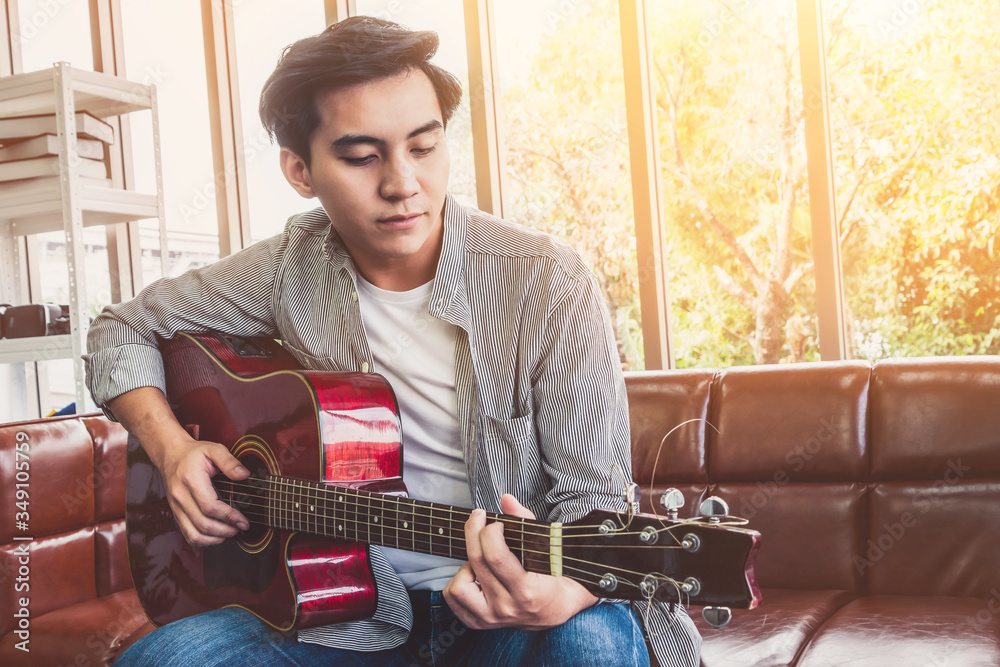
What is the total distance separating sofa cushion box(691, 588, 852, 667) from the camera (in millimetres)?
1689

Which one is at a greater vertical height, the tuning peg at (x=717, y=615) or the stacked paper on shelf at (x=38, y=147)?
the stacked paper on shelf at (x=38, y=147)

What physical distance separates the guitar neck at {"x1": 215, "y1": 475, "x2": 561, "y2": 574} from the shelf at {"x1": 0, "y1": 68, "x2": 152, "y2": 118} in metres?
2.26

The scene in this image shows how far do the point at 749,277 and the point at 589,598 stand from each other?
1867mm

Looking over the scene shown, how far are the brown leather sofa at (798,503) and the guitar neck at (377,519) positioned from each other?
2.90ft

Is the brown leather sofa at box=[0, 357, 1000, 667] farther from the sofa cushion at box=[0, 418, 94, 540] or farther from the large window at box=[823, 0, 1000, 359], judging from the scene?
the large window at box=[823, 0, 1000, 359]

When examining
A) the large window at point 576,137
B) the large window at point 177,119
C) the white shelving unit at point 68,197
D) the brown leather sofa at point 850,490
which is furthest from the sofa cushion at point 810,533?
the large window at point 177,119

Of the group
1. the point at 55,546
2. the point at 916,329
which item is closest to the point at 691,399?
the point at 916,329

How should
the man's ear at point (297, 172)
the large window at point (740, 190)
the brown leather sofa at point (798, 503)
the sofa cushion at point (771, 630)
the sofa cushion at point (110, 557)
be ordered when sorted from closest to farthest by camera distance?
the man's ear at point (297, 172)
the sofa cushion at point (771, 630)
the brown leather sofa at point (798, 503)
the sofa cushion at point (110, 557)
the large window at point (740, 190)

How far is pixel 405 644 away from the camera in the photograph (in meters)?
1.27

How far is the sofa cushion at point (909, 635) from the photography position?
5.21ft

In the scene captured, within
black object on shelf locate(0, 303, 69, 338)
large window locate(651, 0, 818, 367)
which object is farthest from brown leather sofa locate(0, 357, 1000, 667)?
black object on shelf locate(0, 303, 69, 338)

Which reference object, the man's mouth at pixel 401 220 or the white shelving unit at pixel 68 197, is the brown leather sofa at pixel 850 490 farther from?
the white shelving unit at pixel 68 197

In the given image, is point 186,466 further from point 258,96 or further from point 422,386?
point 258,96
